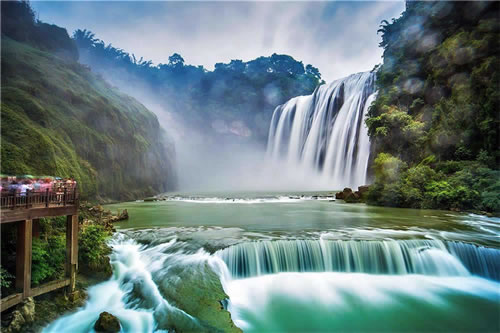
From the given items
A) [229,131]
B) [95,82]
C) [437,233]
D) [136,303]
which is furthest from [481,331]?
[229,131]

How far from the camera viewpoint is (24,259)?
265 inches

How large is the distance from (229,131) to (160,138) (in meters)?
30.6

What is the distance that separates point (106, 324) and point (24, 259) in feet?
7.76

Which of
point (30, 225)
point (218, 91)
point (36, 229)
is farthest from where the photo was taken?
point (218, 91)

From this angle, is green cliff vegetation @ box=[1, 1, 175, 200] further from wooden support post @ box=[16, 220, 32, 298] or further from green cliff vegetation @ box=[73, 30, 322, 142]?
green cliff vegetation @ box=[73, 30, 322, 142]

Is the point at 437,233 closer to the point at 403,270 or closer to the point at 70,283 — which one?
the point at 403,270

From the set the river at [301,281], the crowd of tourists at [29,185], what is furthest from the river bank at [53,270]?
the crowd of tourists at [29,185]

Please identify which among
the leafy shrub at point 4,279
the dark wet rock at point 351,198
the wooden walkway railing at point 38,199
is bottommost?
the leafy shrub at point 4,279

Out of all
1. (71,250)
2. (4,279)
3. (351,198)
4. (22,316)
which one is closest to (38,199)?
(71,250)

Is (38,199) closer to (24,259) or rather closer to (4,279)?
(24,259)

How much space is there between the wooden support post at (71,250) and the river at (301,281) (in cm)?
80

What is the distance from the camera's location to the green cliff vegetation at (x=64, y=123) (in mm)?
14438

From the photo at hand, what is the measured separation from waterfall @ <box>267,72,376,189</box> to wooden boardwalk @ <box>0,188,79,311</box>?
2953 centimetres

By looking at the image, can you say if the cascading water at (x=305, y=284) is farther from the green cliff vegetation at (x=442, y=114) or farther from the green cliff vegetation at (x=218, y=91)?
the green cliff vegetation at (x=218, y=91)
